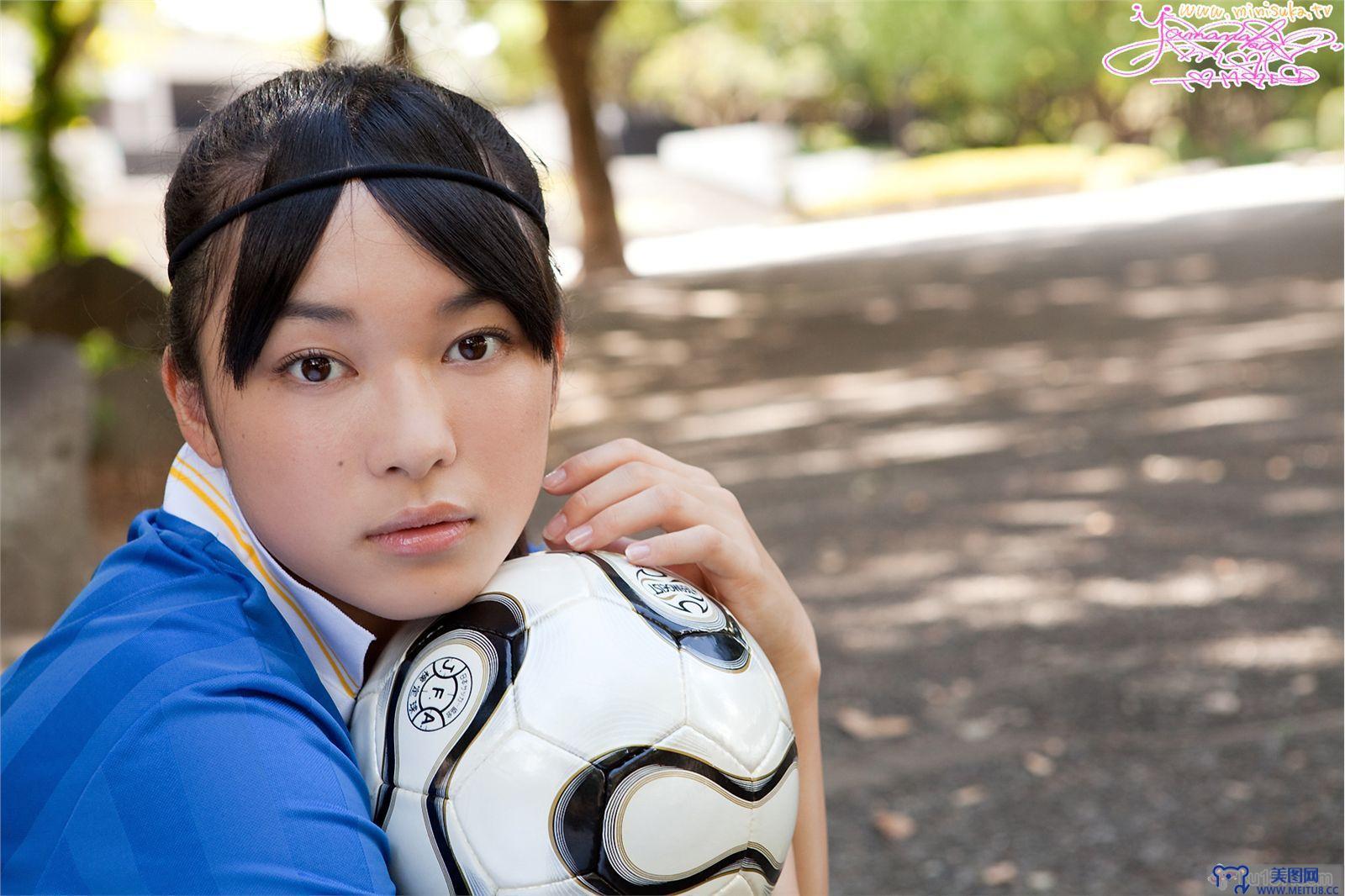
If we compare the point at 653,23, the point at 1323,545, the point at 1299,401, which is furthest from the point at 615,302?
the point at 653,23

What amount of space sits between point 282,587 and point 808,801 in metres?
0.95

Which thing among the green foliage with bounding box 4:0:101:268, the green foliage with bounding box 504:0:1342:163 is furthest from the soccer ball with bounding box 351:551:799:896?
the green foliage with bounding box 504:0:1342:163

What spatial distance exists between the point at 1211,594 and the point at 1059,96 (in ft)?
105

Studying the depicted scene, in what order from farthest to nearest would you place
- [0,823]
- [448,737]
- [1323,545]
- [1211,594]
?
[1323,545] → [1211,594] → [448,737] → [0,823]

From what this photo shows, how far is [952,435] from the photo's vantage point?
369 inches

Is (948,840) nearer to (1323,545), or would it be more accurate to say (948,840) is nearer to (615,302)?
(1323,545)

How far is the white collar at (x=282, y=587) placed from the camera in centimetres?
169

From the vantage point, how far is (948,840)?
13.2 ft

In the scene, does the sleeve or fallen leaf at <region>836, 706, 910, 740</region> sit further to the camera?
fallen leaf at <region>836, 706, 910, 740</region>

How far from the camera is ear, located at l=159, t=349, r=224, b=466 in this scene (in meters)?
1.78

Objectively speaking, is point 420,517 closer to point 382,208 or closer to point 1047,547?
point 382,208

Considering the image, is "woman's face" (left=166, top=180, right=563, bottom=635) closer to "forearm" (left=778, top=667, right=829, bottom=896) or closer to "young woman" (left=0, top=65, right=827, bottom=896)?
"young woman" (left=0, top=65, right=827, bottom=896)

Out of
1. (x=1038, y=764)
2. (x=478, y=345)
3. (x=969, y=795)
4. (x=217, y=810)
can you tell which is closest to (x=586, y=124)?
(x=1038, y=764)

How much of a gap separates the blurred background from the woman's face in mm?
550
